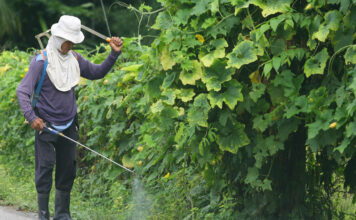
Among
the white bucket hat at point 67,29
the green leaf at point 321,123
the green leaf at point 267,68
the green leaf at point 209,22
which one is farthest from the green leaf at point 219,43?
the white bucket hat at point 67,29

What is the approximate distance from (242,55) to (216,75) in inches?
10.4

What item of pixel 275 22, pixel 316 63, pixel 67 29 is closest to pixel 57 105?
pixel 67 29

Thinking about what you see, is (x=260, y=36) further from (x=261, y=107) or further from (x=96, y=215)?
(x=96, y=215)

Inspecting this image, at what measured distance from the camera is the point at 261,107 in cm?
454

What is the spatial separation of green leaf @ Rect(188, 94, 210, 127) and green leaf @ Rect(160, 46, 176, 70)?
12.9 inches

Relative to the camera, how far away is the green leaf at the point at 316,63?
4082mm

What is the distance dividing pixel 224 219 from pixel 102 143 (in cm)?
247

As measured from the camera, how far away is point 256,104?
14.9 ft

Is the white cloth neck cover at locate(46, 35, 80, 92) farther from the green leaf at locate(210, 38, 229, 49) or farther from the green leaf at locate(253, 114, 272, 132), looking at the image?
the green leaf at locate(253, 114, 272, 132)

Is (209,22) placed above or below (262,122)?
above

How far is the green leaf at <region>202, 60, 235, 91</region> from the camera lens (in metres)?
4.40

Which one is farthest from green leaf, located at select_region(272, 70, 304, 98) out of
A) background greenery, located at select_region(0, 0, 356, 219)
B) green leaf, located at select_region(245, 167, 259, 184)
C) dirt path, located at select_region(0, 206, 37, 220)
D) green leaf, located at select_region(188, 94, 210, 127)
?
dirt path, located at select_region(0, 206, 37, 220)

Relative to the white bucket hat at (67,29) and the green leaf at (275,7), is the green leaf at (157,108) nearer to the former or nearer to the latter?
the green leaf at (275,7)

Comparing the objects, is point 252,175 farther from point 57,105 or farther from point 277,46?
point 57,105
